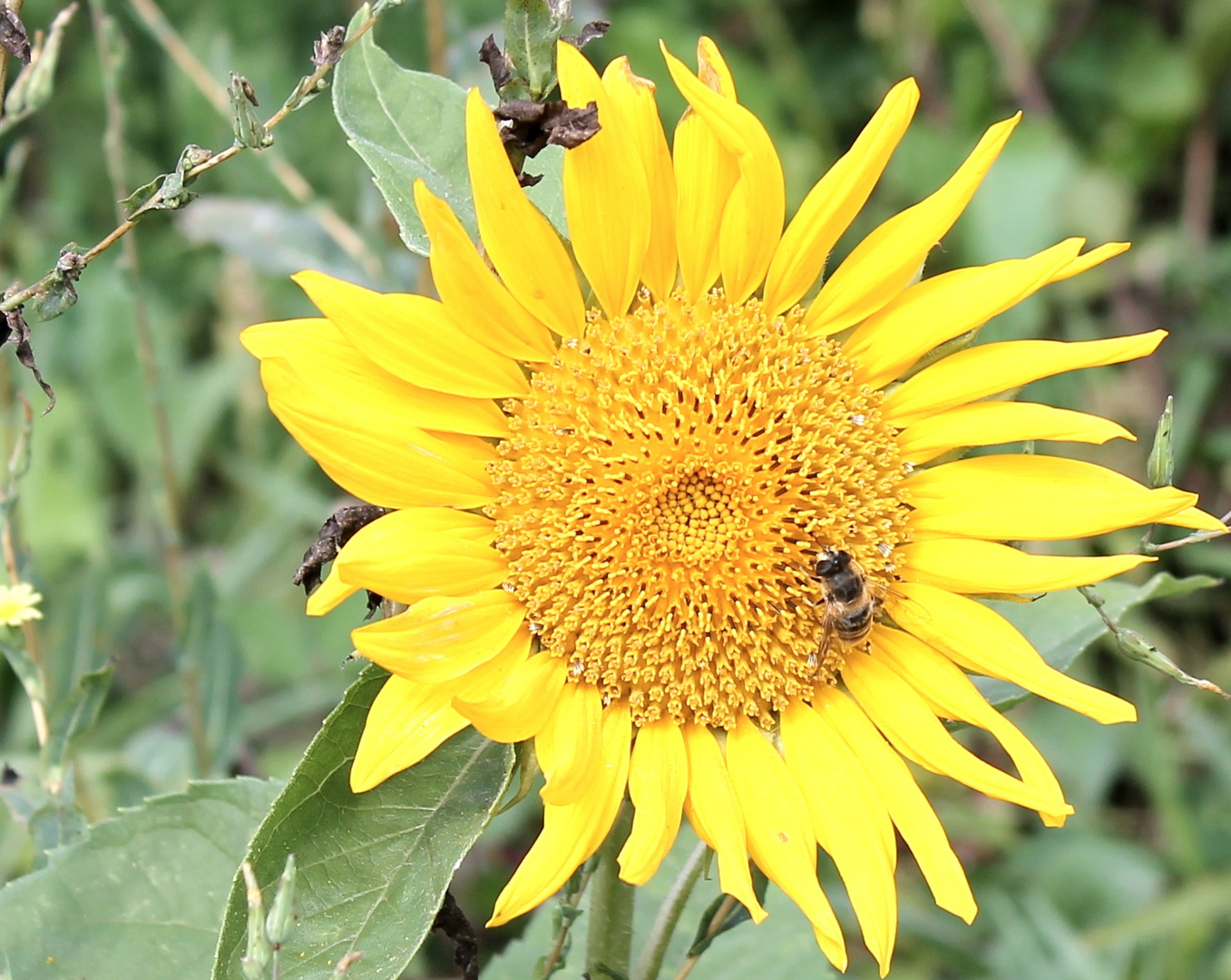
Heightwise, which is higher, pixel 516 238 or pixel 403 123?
pixel 403 123

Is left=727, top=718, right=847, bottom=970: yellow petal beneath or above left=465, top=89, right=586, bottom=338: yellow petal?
beneath

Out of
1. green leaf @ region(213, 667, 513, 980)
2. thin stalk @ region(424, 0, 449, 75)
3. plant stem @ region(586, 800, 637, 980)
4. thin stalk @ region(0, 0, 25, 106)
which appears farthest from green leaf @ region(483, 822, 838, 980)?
thin stalk @ region(424, 0, 449, 75)

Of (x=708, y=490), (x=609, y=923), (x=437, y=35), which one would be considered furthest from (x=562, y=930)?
(x=437, y=35)

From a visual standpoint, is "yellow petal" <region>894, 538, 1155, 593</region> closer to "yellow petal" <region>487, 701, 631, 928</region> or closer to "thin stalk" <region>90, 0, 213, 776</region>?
"yellow petal" <region>487, 701, 631, 928</region>

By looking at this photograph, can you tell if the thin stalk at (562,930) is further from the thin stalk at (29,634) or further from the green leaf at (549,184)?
the green leaf at (549,184)

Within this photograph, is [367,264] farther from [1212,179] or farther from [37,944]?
[1212,179]

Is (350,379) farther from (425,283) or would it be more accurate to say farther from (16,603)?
(425,283)

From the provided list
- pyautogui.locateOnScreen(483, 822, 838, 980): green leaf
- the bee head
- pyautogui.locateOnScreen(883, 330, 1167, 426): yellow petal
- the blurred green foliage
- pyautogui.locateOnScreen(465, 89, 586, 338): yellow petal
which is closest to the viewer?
pyautogui.locateOnScreen(465, 89, 586, 338): yellow petal
